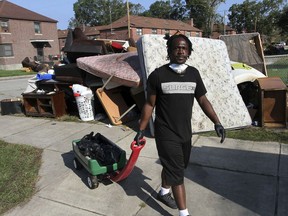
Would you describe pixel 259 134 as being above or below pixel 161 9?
below

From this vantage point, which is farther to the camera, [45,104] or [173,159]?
[45,104]

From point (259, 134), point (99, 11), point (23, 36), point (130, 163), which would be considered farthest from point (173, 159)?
point (99, 11)

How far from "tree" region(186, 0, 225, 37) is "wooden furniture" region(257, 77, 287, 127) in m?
62.7

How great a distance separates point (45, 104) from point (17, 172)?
3381 millimetres

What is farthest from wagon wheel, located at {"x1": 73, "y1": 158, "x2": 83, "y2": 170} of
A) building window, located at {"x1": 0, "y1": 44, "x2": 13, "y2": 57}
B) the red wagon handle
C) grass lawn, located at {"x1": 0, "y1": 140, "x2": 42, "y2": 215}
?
building window, located at {"x1": 0, "y1": 44, "x2": 13, "y2": 57}

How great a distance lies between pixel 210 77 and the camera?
578 centimetres

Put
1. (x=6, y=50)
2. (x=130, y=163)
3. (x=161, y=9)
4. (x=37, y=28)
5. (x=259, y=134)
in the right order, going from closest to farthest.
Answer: (x=130, y=163) < (x=259, y=134) < (x=6, y=50) < (x=37, y=28) < (x=161, y=9)

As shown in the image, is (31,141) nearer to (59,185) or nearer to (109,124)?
(109,124)

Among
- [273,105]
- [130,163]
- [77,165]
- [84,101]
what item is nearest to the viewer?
[130,163]

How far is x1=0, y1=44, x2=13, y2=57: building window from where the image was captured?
31536 mm

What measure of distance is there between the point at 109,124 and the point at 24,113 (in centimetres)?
296

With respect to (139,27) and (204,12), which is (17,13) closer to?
(139,27)

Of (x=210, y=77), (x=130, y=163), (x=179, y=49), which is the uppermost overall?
(x=179, y=49)

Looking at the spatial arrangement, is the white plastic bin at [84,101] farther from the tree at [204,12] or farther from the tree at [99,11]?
the tree at [99,11]
